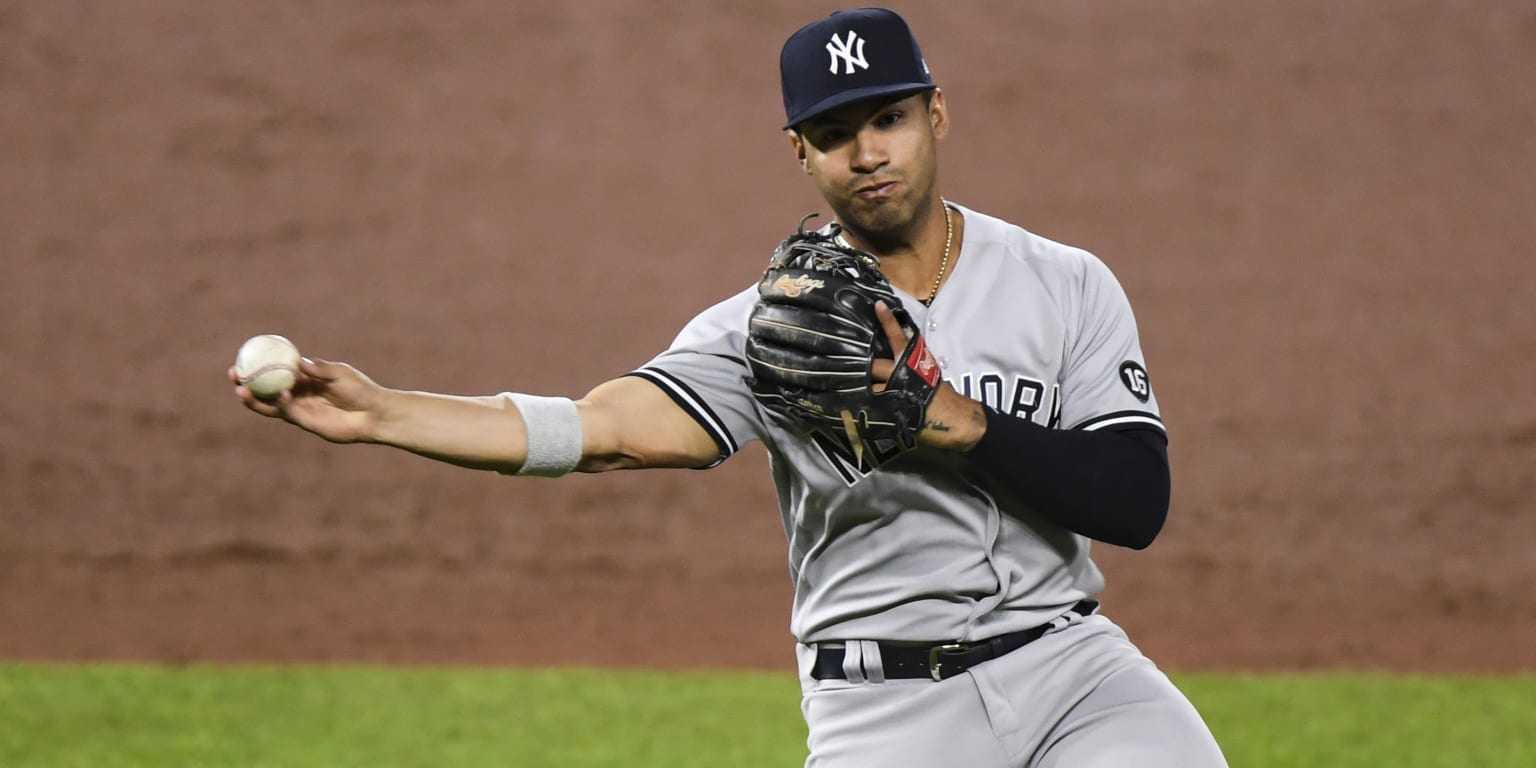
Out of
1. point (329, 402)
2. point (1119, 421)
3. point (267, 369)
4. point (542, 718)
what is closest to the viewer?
point (267, 369)

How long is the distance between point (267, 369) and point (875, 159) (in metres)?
1.02

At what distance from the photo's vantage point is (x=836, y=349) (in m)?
2.22

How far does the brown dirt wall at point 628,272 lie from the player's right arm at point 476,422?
460 cm

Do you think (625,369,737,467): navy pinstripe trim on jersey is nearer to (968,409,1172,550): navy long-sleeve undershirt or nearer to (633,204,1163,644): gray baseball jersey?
(633,204,1163,644): gray baseball jersey

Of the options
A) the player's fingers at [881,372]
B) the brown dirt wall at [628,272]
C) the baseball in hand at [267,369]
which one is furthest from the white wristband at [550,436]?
the brown dirt wall at [628,272]

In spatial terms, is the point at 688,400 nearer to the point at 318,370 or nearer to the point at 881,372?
the point at 881,372

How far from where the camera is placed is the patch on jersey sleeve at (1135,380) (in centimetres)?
261

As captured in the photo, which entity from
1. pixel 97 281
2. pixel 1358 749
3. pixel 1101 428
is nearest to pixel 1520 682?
pixel 1358 749

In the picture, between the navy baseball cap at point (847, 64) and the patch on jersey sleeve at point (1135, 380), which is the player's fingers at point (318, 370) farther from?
the patch on jersey sleeve at point (1135, 380)

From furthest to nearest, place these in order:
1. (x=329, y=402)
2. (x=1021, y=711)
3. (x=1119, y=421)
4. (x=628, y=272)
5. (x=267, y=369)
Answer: (x=628, y=272)
(x=1119, y=421)
(x=1021, y=711)
(x=329, y=402)
(x=267, y=369)

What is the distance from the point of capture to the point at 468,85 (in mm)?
8242

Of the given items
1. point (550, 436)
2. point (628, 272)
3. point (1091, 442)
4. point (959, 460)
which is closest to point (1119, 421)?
point (1091, 442)

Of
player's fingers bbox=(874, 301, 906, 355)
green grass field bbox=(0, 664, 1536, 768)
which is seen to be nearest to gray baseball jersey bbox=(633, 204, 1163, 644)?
player's fingers bbox=(874, 301, 906, 355)

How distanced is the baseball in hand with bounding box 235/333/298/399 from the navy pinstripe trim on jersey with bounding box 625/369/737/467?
603 millimetres
